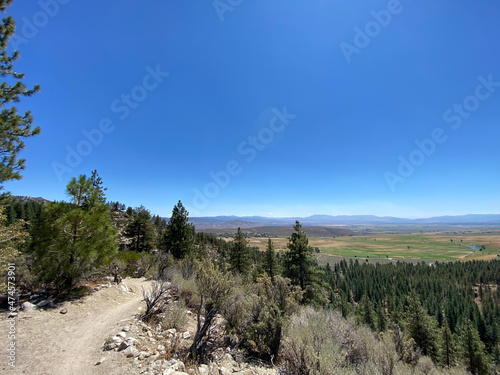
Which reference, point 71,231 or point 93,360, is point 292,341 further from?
point 71,231

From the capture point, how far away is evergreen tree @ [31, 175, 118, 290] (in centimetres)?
984

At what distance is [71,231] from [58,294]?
2962 mm

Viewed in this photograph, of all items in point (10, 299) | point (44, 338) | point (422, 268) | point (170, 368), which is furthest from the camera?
point (422, 268)

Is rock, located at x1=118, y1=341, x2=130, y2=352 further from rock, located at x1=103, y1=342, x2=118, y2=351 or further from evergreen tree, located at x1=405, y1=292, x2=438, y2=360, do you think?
evergreen tree, located at x1=405, y1=292, x2=438, y2=360

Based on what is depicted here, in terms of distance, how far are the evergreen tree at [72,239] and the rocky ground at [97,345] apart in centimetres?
144

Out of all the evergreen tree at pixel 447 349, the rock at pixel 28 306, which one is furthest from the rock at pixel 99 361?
the evergreen tree at pixel 447 349

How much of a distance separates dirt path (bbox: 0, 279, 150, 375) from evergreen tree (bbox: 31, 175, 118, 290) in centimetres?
175

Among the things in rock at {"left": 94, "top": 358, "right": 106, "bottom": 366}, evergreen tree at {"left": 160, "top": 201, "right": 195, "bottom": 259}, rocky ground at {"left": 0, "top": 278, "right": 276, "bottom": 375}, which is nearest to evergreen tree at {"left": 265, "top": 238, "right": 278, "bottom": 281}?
evergreen tree at {"left": 160, "top": 201, "right": 195, "bottom": 259}

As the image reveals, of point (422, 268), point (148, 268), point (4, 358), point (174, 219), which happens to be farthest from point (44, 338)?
point (422, 268)

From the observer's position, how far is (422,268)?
105 m

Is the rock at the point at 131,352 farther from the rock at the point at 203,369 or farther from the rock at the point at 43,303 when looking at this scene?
the rock at the point at 43,303

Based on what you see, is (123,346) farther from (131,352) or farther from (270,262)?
(270,262)

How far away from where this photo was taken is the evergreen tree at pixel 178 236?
2408 cm

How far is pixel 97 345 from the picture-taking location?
6348 millimetres
